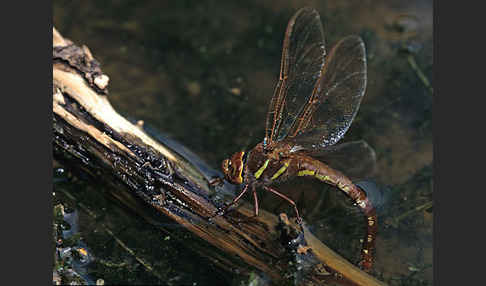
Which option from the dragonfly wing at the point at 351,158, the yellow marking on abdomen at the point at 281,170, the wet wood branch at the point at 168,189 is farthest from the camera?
the dragonfly wing at the point at 351,158

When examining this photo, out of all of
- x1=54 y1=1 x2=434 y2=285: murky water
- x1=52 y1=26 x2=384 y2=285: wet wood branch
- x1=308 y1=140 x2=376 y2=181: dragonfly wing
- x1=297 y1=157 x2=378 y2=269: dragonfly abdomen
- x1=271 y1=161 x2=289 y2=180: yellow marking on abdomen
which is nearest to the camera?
x1=52 y1=26 x2=384 y2=285: wet wood branch

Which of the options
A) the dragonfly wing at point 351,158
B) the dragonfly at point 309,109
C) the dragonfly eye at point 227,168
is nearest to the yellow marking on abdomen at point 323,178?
the dragonfly at point 309,109

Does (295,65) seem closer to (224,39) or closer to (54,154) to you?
(224,39)

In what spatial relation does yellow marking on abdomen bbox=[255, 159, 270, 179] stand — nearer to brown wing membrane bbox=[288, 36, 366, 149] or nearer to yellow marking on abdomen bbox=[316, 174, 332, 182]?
brown wing membrane bbox=[288, 36, 366, 149]

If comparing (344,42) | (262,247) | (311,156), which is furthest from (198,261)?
(344,42)

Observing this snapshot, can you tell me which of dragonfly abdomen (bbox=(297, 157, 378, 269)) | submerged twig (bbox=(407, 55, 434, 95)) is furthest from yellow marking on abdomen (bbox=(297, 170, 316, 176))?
submerged twig (bbox=(407, 55, 434, 95))

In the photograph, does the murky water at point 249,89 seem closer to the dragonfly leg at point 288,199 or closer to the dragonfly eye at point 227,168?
the dragonfly leg at point 288,199

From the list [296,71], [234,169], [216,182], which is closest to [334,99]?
[296,71]
